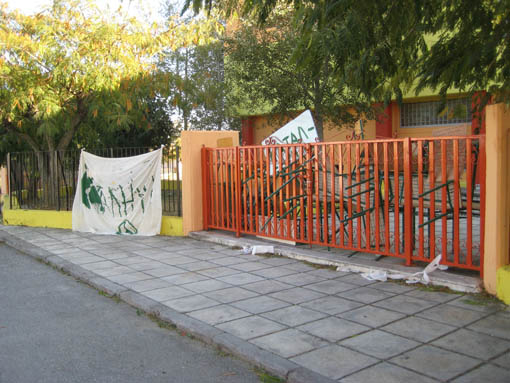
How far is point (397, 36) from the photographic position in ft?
15.4

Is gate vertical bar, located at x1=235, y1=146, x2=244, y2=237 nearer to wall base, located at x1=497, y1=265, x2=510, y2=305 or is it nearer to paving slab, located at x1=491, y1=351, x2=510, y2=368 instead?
wall base, located at x1=497, y1=265, x2=510, y2=305

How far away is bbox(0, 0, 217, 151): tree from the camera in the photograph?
11.8 metres

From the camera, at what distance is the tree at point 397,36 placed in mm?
4125

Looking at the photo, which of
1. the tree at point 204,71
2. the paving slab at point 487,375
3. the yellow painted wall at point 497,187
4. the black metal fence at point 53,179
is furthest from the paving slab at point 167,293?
the tree at point 204,71

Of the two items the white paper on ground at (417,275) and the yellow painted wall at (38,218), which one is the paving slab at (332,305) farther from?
the yellow painted wall at (38,218)

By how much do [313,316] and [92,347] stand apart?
2.13m

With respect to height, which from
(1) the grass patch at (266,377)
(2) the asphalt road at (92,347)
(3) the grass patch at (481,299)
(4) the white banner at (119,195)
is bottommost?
(1) the grass patch at (266,377)

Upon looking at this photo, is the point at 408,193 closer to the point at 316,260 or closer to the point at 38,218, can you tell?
the point at 316,260

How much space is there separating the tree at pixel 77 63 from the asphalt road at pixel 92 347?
7.00 metres

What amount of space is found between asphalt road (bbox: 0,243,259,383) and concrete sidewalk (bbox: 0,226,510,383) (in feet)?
0.70

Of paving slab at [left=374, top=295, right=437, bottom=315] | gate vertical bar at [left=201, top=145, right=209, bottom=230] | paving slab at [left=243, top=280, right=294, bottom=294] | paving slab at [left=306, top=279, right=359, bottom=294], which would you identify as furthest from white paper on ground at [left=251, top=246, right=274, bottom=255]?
paving slab at [left=374, top=295, right=437, bottom=315]

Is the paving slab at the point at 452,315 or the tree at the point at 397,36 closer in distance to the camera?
the tree at the point at 397,36

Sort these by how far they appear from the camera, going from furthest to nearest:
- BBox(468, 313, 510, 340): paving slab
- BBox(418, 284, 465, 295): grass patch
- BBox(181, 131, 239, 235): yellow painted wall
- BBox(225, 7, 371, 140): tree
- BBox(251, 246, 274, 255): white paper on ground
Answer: BBox(225, 7, 371, 140): tree < BBox(181, 131, 239, 235): yellow painted wall < BBox(251, 246, 274, 255): white paper on ground < BBox(418, 284, 465, 295): grass patch < BBox(468, 313, 510, 340): paving slab

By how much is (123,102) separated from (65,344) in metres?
8.96
